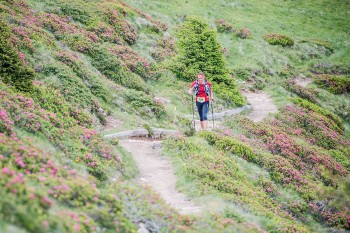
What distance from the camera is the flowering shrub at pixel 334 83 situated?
126 ft

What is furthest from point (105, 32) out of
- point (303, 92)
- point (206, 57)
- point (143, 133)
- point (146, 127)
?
point (303, 92)

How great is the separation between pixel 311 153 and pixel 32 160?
57.3ft

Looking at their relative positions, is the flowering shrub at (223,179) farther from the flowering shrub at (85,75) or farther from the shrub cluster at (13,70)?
the shrub cluster at (13,70)

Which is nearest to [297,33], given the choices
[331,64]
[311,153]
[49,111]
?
[331,64]

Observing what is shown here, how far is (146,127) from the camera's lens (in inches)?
730

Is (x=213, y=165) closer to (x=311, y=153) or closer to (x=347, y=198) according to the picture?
(x=347, y=198)

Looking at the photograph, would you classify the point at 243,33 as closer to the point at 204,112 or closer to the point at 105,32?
the point at 105,32

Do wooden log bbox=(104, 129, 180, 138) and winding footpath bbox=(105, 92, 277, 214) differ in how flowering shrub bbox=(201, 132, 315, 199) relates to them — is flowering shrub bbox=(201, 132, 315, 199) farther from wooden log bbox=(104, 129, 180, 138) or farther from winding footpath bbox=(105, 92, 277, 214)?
winding footpath bbox=(105, 92, 277, 214)

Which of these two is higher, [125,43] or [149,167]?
[125,43]

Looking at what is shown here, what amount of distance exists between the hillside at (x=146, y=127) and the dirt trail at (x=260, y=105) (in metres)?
0.37

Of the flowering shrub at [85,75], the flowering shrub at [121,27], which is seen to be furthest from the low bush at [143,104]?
the flowering shrub at [121,27]

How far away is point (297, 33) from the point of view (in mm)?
52781

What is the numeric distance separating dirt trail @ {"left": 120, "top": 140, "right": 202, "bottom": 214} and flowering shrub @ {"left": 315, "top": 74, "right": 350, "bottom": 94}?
27.3 metres

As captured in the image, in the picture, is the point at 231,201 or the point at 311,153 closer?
the point at 231,201
